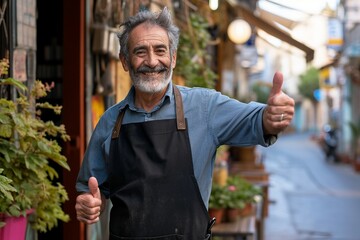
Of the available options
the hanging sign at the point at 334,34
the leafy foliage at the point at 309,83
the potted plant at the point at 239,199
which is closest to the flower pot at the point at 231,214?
the potted plant at the point at 239,199

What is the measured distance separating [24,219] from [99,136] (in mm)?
692

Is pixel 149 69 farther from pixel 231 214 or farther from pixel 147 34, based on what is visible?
pixel 231 214

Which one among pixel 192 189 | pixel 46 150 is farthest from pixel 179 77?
pixel 192 189

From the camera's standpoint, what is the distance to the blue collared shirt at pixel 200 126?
3.11 meters

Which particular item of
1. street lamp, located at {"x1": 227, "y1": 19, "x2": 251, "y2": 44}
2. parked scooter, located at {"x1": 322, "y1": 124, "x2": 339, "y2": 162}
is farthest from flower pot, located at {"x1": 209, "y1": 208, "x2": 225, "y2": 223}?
parked scooter, located at {"x1": 322, "y1": 124, "x2": 339, "y2": 162}

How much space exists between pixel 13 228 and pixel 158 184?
2.91 ft

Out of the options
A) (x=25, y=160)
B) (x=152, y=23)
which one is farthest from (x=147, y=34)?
(x=25, y=160)

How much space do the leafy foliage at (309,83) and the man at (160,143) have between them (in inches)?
2796

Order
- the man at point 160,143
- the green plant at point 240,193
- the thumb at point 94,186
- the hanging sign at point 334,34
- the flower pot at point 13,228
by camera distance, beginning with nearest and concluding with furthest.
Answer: the thumb at point 94,186 < the man at point 160,143 < the flower pot at point 13,228 < the green plant at point 240,193 < the hanging sign at point 334,34

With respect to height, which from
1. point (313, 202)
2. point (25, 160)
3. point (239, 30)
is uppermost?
point (239, 30)

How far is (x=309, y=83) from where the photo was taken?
74.5 metres

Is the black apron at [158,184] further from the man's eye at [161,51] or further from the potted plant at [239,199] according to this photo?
the potted plant at [239,199]

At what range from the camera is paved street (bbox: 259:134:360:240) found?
1158 centimetres

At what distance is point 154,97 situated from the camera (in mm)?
3236
